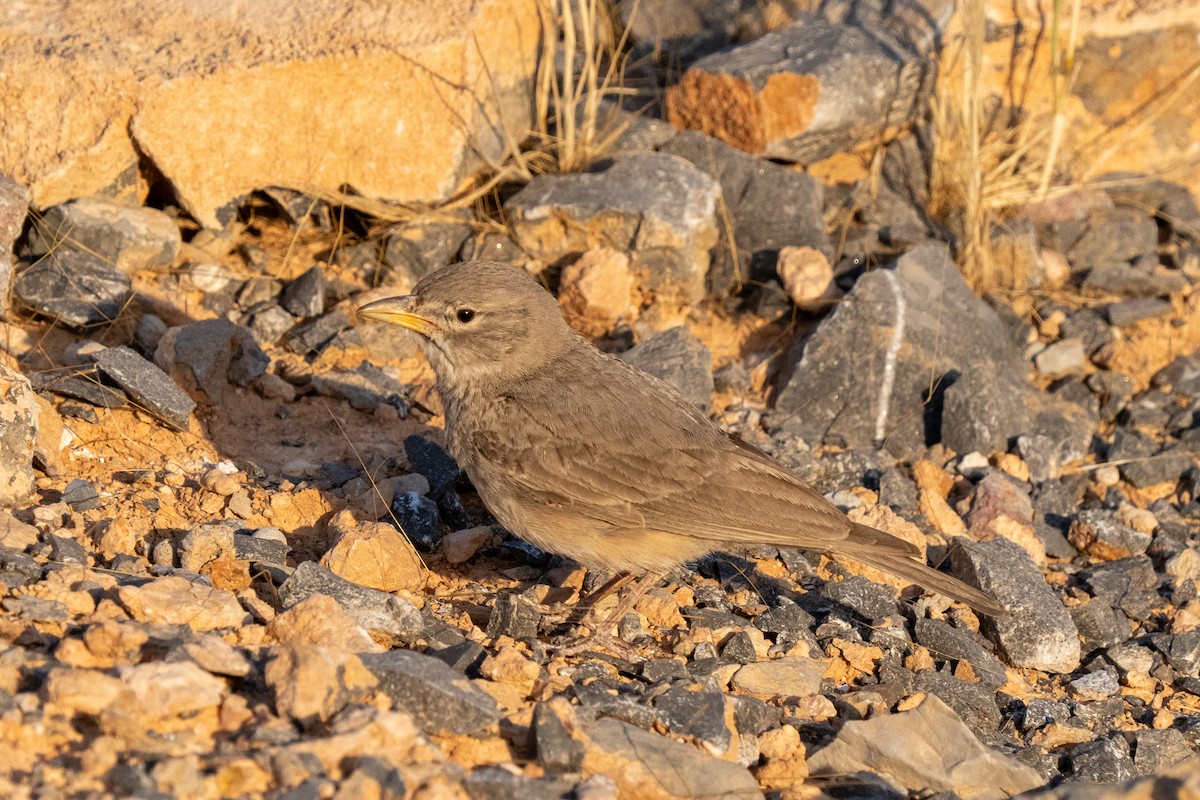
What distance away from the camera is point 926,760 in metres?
4.42

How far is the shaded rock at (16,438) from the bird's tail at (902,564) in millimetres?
3322

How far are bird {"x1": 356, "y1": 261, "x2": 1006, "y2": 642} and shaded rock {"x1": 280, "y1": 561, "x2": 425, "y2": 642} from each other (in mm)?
714

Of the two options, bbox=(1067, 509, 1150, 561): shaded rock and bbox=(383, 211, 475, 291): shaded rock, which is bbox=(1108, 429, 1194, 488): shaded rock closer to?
bbox=(1067, 509, 1150, 561): shaded rock

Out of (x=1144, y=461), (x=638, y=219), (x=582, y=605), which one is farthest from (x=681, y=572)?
(x=1144, y=461)

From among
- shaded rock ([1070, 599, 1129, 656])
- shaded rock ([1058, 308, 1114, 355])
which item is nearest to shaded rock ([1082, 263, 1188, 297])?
shaded rock ([1058, 308, 1114, 355])

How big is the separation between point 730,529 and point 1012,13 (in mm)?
5921

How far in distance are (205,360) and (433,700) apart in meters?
3.14

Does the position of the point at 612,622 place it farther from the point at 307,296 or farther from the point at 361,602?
the point at 307,296

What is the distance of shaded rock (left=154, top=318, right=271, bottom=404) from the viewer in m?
6.53

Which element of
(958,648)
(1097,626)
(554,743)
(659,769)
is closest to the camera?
(554,743)

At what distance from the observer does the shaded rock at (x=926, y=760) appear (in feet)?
14.3

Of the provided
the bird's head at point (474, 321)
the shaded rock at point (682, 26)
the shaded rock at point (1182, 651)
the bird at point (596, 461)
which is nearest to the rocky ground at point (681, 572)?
the shaded rock at point (1182, 651)

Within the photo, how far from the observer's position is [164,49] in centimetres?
715

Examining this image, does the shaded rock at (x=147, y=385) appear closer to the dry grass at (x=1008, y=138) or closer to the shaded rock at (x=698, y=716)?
the shaded rock at (x=698, y=716)
